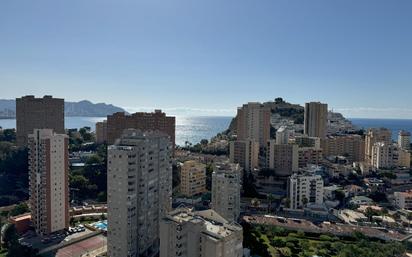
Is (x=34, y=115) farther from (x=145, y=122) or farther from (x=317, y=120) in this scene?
(x=317, y=120)

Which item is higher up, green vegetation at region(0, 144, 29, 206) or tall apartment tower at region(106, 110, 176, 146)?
tall apartment tower at region(106, 110, 176, 146)

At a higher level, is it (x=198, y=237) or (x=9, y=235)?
(x=198, y=237)

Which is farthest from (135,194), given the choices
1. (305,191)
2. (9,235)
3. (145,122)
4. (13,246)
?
(145,122)

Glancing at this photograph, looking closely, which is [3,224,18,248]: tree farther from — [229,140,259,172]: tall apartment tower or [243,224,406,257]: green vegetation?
[229,140,259,172]: tall apartment tower

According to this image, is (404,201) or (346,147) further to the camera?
(346,147)

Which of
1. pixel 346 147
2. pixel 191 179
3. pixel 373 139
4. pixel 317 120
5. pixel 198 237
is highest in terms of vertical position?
pixel 317 120

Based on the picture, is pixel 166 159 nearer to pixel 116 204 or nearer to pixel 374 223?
pixel 116 204

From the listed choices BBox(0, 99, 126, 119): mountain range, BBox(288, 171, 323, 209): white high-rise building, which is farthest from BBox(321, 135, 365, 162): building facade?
BBox(0, 99, 126, 119): mountain range
